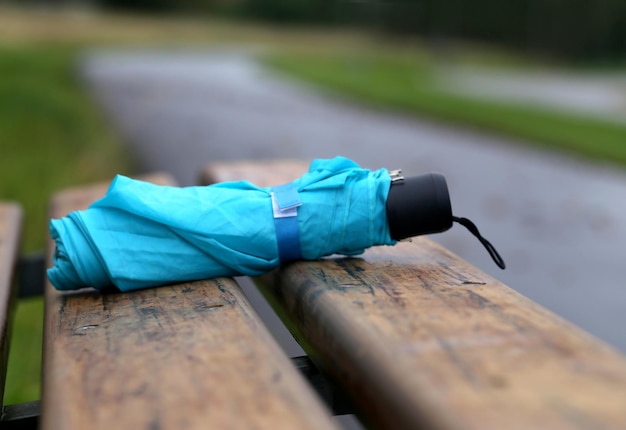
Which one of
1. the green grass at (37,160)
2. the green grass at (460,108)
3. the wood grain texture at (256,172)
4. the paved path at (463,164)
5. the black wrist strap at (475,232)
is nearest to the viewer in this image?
the black wrist strap at (475,232)

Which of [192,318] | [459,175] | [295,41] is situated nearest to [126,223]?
[192,318]

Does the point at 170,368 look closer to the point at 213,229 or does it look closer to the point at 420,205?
the point at 213,229

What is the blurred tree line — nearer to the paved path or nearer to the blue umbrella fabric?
the paved path

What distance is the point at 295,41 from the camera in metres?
29.5

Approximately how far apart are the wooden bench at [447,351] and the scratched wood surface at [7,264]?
0.59 metres

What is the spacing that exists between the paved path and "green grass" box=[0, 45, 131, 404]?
464mm

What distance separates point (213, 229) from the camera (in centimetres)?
173

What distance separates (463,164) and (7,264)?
17.6ft

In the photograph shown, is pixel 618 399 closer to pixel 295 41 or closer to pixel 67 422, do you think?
pixel 67 422

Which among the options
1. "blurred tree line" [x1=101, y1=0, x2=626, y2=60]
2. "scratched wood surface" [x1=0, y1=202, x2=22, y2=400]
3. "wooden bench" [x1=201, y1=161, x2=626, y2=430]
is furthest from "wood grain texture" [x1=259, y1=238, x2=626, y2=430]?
"blurred tree line" [x1=101, y1=0, x2=626, y2=60]

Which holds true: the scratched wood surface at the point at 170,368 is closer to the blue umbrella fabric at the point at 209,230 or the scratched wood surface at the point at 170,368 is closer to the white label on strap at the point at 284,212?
the blue umbrella fabric at the point at 209,230

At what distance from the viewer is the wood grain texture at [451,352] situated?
1069mm

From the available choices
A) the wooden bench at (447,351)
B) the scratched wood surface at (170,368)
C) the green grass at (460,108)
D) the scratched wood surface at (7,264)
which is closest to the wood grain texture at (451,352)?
the wooden bench at (447,351)

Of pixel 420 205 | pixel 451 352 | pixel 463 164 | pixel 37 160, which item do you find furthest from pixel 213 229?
pixel 463 164
